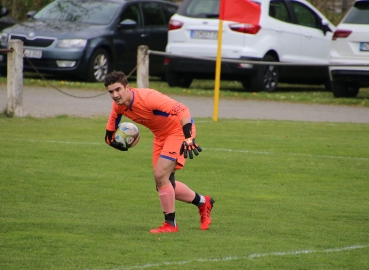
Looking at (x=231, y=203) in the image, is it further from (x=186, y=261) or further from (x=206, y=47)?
(x=206, y=47)

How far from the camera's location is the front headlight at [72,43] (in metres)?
19.0

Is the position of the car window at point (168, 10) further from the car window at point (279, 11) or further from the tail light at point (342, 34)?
the tail light at point (342, 34)

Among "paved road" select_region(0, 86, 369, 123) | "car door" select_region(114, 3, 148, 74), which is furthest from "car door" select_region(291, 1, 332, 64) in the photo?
"car door" select_region(114, 3, 148, 74)

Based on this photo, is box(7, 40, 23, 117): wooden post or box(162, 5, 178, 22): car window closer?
box(7, 40, 23, 117): wooden post

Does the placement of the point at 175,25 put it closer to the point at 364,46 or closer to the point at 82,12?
the point at 82,12

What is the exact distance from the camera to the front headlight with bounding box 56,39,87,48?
1905cm

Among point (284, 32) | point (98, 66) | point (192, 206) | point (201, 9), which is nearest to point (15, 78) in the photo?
point (98, 66)

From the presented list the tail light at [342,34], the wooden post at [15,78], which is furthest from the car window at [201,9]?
the wooden post at [15,78]

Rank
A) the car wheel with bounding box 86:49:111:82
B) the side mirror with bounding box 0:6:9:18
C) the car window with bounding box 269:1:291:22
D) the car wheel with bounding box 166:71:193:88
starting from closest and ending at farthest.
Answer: the car wheel with bounding box 86:49:111:82 < the car window with bounding box 269:1:291:22 < the car wheel with bounding box 166:71:193:88 < the side mirror with bounding box 0:6:9:18

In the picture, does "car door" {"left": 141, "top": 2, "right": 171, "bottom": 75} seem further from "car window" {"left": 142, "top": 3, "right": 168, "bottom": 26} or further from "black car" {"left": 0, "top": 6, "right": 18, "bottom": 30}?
"black car" {"left": 0, "top": 6, "right": 18, "bottom": 30}

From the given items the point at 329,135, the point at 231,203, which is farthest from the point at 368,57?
the point at 231,203

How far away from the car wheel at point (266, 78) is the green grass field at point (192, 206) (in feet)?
16.4

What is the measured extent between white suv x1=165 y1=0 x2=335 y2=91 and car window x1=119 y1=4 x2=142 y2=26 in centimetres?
190

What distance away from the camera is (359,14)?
59.1 ft
